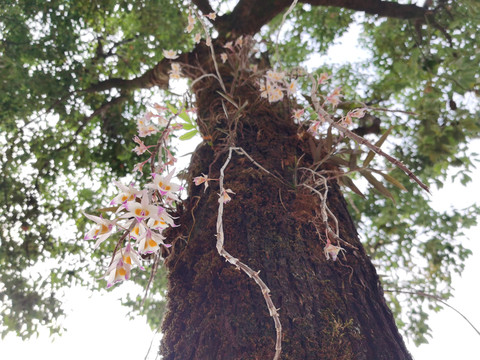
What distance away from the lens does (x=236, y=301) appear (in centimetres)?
89

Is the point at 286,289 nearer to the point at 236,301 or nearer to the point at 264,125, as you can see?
the point at 236,301

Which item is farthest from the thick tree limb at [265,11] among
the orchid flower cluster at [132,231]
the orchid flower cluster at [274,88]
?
the orchid flower cluster at [132,231]

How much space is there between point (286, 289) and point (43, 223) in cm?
281

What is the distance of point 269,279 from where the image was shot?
91 cm

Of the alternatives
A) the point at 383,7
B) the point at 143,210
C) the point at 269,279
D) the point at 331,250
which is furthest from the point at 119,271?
the point at 383,7

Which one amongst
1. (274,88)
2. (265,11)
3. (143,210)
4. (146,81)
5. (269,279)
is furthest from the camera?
(146,81)

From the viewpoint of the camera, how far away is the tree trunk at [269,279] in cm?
82

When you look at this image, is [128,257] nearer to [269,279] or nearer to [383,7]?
[269,279]

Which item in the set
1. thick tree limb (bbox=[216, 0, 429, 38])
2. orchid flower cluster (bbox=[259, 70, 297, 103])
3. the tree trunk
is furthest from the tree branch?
the tree trunk

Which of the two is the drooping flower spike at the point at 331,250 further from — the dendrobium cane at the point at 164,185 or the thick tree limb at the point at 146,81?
the thick tree limb at the point at 146,81

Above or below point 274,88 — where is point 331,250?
below

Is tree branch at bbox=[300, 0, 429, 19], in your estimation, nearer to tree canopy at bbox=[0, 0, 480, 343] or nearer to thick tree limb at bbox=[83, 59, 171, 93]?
tree canopy at bbox=[0, 0, 480, 343]

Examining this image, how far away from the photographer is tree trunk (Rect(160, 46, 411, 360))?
0.82 metres

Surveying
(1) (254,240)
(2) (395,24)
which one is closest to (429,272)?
(2) (395,24)
